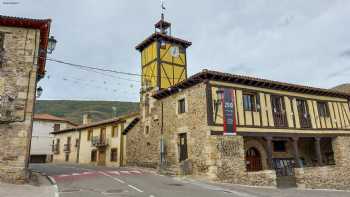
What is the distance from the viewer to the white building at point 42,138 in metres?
38.1

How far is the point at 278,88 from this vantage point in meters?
17.4

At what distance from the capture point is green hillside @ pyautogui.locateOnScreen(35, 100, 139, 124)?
3184 inches

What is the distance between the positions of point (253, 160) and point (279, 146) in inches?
121

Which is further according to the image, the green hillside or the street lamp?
the green hillside

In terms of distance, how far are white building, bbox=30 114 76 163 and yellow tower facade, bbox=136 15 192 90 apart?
2350cm

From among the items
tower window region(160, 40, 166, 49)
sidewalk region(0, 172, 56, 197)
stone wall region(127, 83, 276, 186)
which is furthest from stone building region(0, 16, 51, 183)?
tower window region(160, 40, 166, 49)

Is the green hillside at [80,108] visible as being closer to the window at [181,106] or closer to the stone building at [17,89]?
the window at [181,106]

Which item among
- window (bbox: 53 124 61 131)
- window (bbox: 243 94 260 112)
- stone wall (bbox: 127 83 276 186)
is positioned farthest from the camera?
window (bbox: 53 124 61 131)

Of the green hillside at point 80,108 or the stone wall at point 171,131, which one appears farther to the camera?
the green hillside at point 80,108

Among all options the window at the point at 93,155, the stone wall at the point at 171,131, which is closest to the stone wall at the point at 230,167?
the stone wall at the point at 171,131

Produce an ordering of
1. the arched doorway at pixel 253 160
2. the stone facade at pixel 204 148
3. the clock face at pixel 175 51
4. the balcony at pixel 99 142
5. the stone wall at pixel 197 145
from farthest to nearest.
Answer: the balcony at pixel 99 142 → the clock face at pixel 175 51 → the arched doorway at pixel 253 160 → the stone facade at pixel 204 148 → the stone wall at pixel 197 145

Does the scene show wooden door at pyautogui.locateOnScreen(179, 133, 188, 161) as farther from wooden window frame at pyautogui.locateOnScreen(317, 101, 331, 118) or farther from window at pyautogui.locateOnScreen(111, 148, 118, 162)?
window at pyautogui.locateOnScreen(111, 148, 118, 162)

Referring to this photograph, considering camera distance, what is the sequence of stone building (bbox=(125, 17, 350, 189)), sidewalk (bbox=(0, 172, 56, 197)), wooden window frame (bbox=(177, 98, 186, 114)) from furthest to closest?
wooden window frame (bbox=(177, 98, 186, 114)) → stone building (bbox=(125, 17, 350, 189)) → sidewalk (bbox=(0, 172, 56, 197))

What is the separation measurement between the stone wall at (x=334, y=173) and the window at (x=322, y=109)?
1.89m
